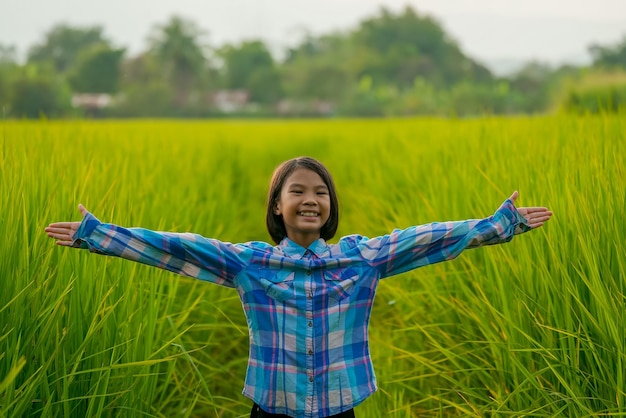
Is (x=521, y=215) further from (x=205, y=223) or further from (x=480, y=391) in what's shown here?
(x=205, y=223)

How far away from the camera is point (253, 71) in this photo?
208 ft

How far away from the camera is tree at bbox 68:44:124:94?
52844mm

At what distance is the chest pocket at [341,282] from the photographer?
1533mm

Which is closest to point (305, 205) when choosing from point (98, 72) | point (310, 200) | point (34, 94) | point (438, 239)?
point (310, 200)

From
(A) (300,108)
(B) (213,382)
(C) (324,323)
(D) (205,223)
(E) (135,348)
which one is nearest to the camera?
(C) (324,323)

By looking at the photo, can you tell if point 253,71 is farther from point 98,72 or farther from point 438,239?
point 438,239

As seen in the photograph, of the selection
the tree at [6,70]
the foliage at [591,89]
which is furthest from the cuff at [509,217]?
the tree at [6,70]

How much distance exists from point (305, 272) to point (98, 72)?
2139 inches

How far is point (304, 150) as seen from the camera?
9906mm

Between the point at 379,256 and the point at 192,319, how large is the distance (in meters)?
1.25

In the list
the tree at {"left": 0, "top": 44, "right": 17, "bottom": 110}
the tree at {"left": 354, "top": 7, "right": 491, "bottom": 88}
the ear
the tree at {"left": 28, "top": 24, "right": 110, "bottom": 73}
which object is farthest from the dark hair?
the tree at {"left": 28, "top": 24, "right": 110, "bottom": 73}

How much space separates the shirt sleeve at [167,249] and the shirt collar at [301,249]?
0.09m

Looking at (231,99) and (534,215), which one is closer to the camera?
(534,215)

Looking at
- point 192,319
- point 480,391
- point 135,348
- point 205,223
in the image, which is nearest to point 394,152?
point 205,223
